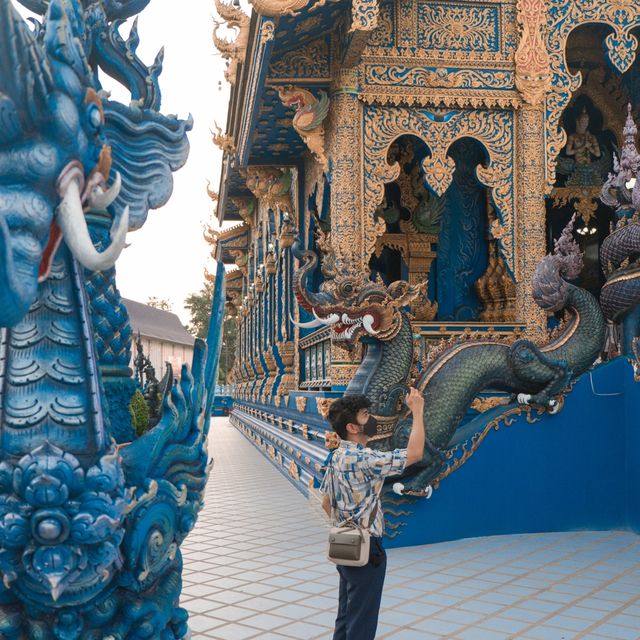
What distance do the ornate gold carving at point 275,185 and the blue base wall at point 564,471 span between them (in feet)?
21.2

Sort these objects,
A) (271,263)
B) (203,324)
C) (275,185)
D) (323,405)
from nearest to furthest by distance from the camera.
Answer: (323,405)
(275,185)
(271,263)
(203,324)

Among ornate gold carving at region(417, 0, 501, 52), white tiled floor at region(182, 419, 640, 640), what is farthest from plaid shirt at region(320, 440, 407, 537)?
ornate gold carving at region(417, 0, 501, 52)

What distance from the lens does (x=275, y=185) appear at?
40.1 feet

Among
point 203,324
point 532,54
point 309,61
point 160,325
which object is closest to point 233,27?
point 309,61

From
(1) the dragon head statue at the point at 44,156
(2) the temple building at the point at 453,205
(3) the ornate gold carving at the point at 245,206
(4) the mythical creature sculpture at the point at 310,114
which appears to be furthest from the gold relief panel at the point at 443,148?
(3) the ornate gold carving at the point at 245,206

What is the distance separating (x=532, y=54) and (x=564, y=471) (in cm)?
466

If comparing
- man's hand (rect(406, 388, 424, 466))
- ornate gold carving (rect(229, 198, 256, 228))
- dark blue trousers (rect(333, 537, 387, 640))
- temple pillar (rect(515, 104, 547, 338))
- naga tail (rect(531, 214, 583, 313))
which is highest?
ornate gold carving (rect(229, 198, 256, 228))

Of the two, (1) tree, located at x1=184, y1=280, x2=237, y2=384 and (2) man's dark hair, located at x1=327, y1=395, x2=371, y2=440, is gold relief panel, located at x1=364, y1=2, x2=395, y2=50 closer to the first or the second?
(2) man's dark hair, located at x1=327, y1=395, x2=371, y2=440

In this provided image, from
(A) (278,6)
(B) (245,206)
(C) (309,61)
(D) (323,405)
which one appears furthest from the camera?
(B) (245,206)

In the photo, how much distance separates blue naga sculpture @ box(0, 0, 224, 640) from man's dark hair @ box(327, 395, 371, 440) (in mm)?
806

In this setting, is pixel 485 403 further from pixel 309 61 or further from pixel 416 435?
pixel 416 435

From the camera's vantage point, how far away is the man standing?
316cm

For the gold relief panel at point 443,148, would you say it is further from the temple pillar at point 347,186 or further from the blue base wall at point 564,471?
the blue base wall at point 564,471

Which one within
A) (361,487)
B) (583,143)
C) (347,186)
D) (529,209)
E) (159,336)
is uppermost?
(583,143)
